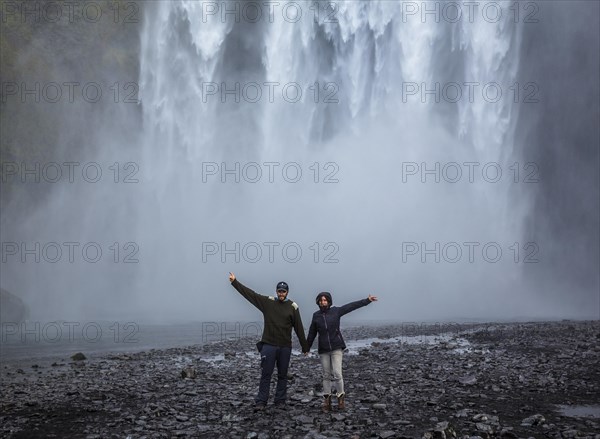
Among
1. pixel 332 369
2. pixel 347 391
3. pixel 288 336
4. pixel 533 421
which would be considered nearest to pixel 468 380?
pixel 347 391

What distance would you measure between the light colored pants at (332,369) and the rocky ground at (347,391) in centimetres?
47

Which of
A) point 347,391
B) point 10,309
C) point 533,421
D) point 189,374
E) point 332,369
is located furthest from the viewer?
point 10,309

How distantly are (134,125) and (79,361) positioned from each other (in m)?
51.2

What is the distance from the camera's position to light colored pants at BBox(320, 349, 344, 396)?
9586 mm

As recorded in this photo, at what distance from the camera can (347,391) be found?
11586 millimetres

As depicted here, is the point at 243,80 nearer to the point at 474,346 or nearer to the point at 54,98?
the point at 54,98

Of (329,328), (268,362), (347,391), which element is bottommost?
(347,391)

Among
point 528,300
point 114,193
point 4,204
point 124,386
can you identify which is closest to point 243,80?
point 114,193

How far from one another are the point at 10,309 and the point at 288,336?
3520 cm

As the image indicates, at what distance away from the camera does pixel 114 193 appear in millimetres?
63906

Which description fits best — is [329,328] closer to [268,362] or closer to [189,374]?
[268,362]

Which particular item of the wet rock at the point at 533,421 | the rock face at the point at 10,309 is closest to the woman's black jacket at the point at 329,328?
the wet rock at the point at 533,421

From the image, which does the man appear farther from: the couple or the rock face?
the rock face

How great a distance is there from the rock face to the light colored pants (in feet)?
113
